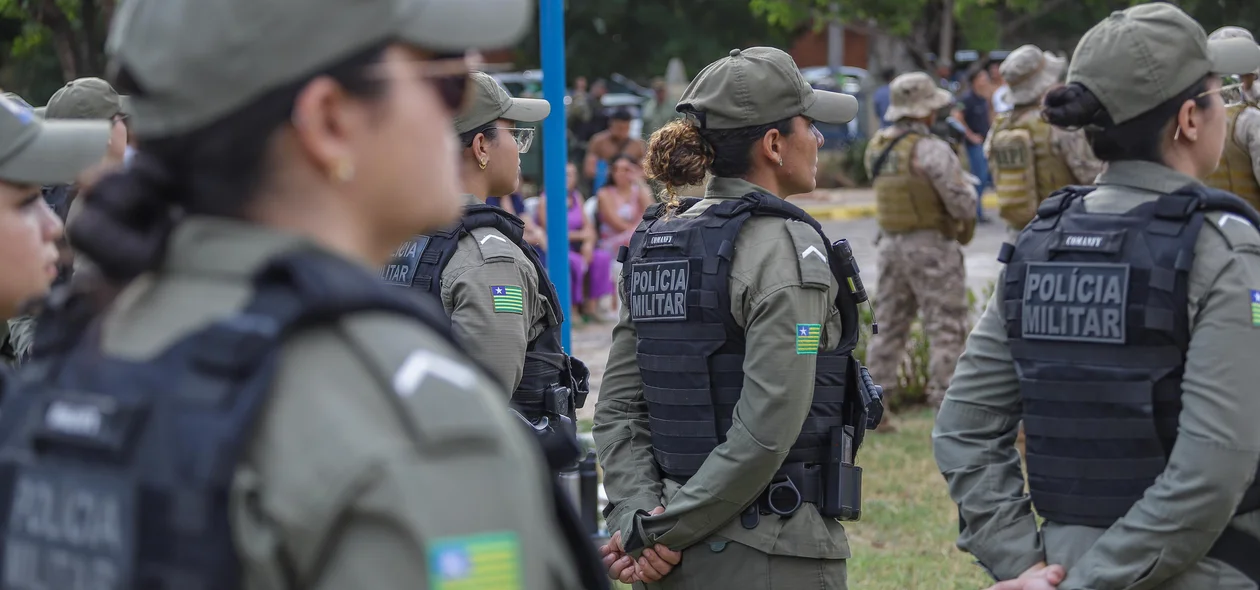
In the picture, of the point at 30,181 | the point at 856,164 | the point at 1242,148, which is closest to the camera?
the point at 30,181

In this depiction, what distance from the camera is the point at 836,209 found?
70.6 ft

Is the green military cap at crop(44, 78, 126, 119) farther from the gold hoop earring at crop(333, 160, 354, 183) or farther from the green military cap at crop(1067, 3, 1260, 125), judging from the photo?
the gold hoop earring at crop(333, 160, 354, 183)

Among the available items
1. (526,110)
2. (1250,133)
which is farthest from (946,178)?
(526,110)

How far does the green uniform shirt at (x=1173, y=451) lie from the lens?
2.70 m

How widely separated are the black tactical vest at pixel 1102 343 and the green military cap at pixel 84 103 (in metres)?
3.83

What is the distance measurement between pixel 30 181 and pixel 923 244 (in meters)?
7.16

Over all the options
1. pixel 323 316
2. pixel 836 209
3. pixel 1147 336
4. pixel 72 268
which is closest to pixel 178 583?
pixel 323 316

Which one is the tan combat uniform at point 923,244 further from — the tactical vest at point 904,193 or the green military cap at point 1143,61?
the green military cap at point 1143,61

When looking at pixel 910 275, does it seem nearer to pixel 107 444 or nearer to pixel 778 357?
pixel 778 357

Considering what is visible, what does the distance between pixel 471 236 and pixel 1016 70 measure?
5820 mm

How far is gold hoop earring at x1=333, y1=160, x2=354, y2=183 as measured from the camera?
1402 mm

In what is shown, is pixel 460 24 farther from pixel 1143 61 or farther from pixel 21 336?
pixel 21 336

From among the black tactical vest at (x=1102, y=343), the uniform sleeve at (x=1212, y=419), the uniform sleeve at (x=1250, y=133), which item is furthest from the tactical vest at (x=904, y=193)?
the uniform sleeve at (x=1212, y=419)

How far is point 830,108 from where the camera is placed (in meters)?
4.01
